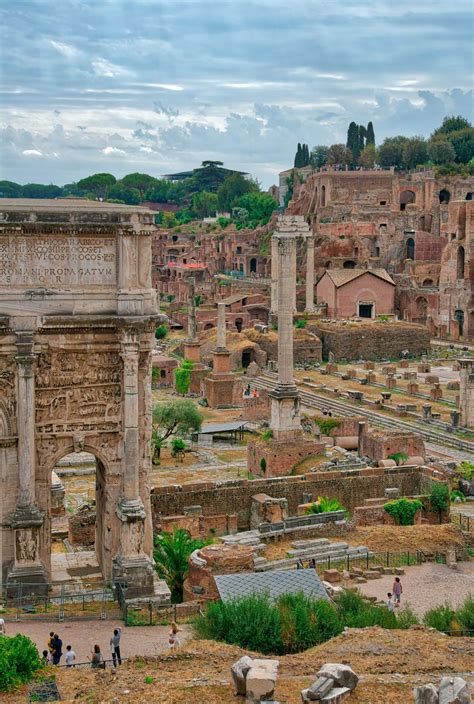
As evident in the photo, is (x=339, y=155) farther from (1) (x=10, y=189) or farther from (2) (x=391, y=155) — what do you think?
(1) (x=10, y=189)

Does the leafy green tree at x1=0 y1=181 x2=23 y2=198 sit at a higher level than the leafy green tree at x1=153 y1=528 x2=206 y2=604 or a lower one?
higher

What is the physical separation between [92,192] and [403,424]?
423ft

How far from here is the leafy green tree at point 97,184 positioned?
161 meters

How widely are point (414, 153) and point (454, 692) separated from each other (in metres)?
111

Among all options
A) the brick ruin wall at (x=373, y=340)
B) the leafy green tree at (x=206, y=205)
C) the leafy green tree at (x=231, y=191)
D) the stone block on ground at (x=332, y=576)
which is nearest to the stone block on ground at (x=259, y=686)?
the stone block on ground at (x=332, y=576)

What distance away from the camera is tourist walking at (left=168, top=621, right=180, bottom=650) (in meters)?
15.7

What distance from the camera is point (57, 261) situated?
Result: 18.2 metres

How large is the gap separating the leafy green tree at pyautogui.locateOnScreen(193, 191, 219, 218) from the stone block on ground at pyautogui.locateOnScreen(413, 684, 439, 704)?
135 m

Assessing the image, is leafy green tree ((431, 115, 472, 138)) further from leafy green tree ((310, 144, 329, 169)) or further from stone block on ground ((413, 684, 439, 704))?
stone block on ground ((413, 684, 439, 704))

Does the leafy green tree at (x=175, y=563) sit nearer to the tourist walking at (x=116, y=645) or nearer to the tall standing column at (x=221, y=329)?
the tourist walking at (x=116, y=645)

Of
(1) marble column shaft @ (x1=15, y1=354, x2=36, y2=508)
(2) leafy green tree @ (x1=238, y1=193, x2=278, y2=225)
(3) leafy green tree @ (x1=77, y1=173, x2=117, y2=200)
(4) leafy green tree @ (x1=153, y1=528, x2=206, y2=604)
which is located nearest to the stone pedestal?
(4) leafy green tree @ (x1=153, y1=528, x2=206, y2=604)

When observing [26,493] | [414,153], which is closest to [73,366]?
[26,493]

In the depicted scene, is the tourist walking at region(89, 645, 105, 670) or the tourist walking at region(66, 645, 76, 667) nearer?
the tourist walking at region(89, 645, 105, 670)

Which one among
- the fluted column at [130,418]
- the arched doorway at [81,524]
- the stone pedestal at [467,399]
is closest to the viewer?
the fluted column at [130,418]
